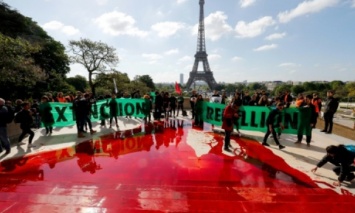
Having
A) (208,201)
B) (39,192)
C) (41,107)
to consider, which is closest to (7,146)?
(41,107)

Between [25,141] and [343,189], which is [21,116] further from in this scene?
[343,189]

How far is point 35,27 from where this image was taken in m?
51.1

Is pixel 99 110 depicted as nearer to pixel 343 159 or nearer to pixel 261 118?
pixel 261 118

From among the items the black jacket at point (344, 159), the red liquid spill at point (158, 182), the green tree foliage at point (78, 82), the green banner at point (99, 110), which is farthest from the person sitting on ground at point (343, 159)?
the green tree foliage at point (78, 82)

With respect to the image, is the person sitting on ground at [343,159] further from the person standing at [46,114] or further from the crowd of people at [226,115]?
the person standing at [46,114]

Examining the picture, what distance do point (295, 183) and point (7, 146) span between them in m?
8.07

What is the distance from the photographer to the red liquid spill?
432cm

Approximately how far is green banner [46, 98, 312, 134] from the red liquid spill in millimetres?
1746

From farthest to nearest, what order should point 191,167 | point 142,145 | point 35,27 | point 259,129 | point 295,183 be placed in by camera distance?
point 35,27, point 259,129, point 142,145, point 191,167, point 295,183

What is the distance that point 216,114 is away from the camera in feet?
37.6

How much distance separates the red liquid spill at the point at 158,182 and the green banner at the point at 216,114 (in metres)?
1.75

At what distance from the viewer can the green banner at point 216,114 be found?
9227mm

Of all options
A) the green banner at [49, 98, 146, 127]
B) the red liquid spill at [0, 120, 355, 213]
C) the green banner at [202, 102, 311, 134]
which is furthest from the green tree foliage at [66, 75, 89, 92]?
the red liquid spill at [0, 120, 355, 213]

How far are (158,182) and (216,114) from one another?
21.3 ft
